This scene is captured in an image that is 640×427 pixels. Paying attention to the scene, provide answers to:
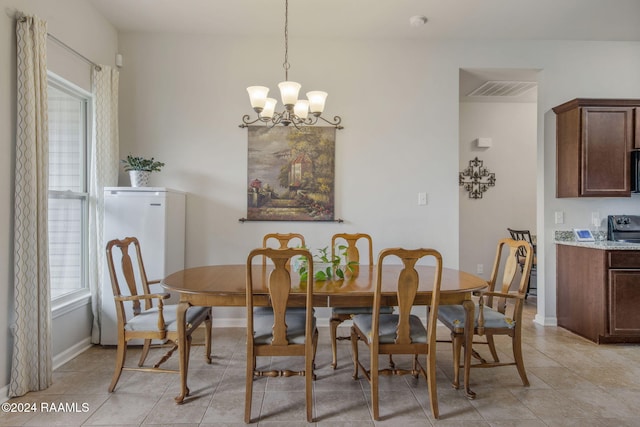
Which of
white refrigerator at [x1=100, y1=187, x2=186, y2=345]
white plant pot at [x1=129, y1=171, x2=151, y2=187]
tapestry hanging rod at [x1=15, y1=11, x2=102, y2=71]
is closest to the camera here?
tapestry hanging rod at [x1=15, y1=11, x2=102, y2=71]

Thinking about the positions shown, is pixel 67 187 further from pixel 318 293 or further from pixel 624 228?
pixel 624 228

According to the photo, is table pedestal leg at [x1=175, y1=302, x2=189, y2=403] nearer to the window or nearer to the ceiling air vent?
the window

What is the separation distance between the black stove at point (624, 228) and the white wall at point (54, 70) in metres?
5.05

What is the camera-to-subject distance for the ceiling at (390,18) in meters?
3.22

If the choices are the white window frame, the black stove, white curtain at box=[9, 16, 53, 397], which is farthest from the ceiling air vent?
white curtain at box=[9, 16, 53, 397]

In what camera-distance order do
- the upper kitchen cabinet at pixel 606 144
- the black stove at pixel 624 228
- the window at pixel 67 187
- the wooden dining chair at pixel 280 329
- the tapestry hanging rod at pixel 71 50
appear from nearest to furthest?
the wooden dining chair at pixel 280 329, the tapestry hanging rod at pixel 71 50, the window at pixel 67 187, the upper kitchen cabinet at pixel 606 144, the black stove at pixel 624 228

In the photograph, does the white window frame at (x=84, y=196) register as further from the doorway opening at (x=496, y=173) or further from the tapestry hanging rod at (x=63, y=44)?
the doorway opening at (x=496, y=173)

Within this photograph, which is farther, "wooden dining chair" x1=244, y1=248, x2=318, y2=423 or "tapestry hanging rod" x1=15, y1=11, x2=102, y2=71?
"tapestry hanging rod" x1=15, y1=11, x2=102, y2=71

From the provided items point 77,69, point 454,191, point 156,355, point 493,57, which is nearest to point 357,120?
point 454,191

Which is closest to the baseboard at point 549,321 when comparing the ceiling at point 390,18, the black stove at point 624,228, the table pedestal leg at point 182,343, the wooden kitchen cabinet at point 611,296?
the wooden kitchen cabinet at point 611,296

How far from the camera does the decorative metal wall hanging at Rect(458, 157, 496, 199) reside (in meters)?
5.43

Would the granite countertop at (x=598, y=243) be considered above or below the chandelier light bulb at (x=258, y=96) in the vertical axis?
below

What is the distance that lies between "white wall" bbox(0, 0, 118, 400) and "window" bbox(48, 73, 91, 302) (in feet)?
0.56

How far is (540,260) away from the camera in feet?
12.9
